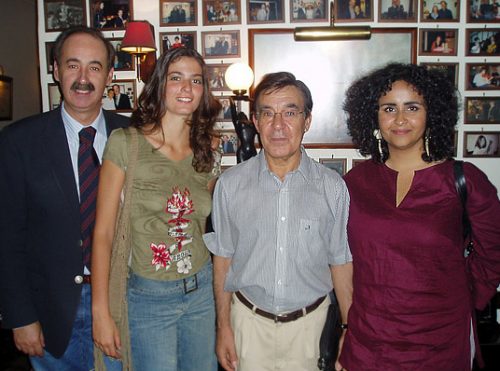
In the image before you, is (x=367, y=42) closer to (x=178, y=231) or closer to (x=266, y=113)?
(x=266, y=113)

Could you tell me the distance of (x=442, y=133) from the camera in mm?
1780

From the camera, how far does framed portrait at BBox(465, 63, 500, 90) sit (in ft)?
12.5

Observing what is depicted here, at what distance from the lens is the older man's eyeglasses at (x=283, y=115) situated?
1.82 m

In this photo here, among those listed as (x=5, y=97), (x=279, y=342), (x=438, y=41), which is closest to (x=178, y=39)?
(x=438, y=41)

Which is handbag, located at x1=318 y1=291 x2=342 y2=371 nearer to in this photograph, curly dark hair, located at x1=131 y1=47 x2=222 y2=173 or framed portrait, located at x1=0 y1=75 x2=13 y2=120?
curly dark hair, located at x1=131 y1=47 x2=222 y2=173

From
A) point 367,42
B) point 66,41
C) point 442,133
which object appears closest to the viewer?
point 442,133

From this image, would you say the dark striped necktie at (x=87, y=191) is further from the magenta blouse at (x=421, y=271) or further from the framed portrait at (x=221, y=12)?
the framed portrait at (x=221, y=12)

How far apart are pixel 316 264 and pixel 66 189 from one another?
3.66 ft

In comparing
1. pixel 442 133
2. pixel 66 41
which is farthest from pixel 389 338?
pixel 66 41

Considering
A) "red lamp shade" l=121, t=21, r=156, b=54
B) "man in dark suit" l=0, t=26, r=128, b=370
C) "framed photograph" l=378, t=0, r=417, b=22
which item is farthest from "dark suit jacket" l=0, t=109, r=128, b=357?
"framed photograph" l=378, t=0, r=417, b=22

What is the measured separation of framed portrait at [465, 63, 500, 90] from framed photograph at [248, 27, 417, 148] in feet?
1.73

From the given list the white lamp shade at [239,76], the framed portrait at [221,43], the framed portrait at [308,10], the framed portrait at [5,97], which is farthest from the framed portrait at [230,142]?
the framed portrait at [5,97]

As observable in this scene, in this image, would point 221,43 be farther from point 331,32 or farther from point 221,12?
point 331,32

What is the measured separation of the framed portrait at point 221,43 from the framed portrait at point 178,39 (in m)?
0.10
